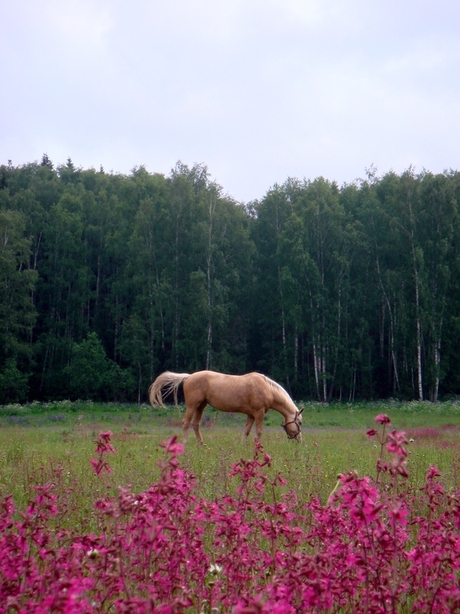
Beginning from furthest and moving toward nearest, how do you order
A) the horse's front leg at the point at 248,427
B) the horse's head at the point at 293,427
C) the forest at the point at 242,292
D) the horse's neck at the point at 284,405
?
1. the forest at the point at 242,292
2. the horse's neck at the point at 284,405
3. the horse's head at the point at 293,427
4. the horse's front leg at the point at 248,427

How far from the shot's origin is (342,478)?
2707 mm

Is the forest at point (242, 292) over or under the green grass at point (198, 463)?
over

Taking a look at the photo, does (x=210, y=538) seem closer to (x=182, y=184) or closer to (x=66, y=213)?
(x=182, y=184)

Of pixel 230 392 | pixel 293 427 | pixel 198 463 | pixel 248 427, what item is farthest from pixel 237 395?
pixel 198 463

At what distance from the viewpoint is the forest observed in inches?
1606

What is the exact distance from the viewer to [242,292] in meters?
46.0

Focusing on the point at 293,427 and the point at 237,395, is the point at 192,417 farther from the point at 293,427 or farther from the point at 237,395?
the point at 293,427

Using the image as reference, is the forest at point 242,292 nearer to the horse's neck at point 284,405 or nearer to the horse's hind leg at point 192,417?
the horse's hind leg at point 192,417

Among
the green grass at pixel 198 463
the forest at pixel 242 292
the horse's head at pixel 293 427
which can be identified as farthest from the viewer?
the forest at pixel 242 292

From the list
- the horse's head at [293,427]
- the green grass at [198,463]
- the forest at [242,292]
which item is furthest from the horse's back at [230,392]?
the forest at [242,292]

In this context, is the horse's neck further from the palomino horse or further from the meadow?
the meadow

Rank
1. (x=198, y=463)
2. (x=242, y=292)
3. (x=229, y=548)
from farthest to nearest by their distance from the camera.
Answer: (x=242, y=292) < (x=198, y=463) < (x=229, y=548)

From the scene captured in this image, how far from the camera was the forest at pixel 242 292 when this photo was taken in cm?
4078

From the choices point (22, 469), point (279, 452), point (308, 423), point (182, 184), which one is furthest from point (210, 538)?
point (182, 184)
